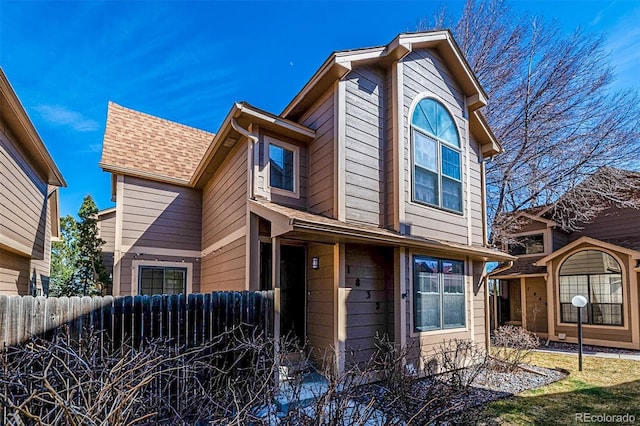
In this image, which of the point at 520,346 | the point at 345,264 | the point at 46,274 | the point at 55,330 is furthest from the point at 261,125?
the point at 46,274

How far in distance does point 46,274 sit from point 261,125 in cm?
875

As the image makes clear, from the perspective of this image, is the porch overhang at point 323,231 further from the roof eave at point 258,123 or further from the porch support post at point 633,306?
the porch support post at point 633,306

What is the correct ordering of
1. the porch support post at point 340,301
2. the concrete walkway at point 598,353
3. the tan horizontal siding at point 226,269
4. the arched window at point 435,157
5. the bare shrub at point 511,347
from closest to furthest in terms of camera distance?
the porch support post at point 340,301 → the tan horizontal siding at point 226,269 → the arched window at point 435,157 → the bare shrub at point 511,347 → the concrete walkway at point 598,353

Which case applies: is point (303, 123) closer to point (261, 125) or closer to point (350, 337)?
point (261, 125)

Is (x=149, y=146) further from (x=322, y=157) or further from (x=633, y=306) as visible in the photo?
(x=633, y=306)

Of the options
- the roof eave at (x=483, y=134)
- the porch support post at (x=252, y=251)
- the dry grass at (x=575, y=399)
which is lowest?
the dry grass at (x=575, y=399)

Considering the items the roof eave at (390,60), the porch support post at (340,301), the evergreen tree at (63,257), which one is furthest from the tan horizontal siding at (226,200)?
the evergreen tree at (63,257)

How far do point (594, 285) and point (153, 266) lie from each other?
520 inches

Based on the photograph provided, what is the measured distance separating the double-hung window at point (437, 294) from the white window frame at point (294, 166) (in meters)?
2.56

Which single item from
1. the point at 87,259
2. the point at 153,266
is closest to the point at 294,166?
the point at 153,266

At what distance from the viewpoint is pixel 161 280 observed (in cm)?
943

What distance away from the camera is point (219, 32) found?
40.4 ft

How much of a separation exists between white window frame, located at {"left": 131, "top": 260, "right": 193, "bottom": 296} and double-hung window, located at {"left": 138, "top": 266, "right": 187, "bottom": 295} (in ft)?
0.18

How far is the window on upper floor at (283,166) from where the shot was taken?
6.79 m
